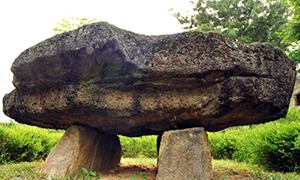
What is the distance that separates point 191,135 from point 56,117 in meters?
2.18

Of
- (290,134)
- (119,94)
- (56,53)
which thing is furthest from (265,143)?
(56,53)

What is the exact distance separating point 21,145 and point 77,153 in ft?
10.3

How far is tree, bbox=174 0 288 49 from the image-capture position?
1267cm

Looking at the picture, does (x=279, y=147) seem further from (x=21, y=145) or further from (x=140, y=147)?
(x=21, y=145)

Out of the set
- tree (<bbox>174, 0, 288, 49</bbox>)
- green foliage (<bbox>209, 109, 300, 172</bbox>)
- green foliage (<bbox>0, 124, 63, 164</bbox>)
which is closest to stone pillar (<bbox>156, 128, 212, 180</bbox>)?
green foliage (<bbox>209, 109, 300, 172</bbox>)

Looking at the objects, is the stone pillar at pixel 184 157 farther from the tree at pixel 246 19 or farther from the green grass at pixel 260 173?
the tree at pixel 246 19

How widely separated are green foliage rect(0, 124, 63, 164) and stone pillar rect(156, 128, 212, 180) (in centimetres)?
427

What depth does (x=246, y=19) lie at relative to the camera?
13469mm

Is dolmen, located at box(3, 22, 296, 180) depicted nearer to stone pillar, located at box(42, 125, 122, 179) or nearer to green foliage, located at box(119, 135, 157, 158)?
stone pillar, located at box(42, 125, 122, 179)

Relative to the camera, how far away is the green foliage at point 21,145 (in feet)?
18.4

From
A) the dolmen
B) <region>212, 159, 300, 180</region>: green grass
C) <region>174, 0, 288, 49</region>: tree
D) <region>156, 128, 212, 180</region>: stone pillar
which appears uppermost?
<region>174, 0, 288, 49</region>: tree

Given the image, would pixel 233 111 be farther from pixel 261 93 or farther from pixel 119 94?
pixel 119 94

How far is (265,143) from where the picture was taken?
16.9 feet

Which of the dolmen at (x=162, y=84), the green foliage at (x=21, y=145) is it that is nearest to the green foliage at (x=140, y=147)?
the green foliage at (x=21, y=145)
